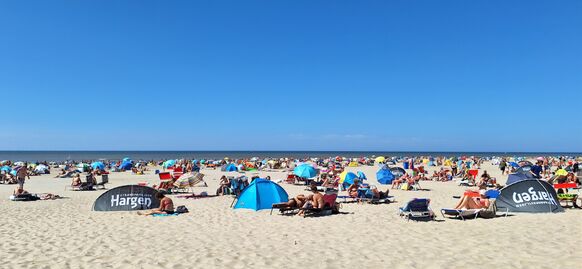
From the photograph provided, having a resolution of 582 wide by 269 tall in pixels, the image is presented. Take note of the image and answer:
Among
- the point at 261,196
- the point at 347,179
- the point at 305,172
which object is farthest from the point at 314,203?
the point at 305,172

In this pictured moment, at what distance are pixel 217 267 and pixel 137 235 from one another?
3.10 meters

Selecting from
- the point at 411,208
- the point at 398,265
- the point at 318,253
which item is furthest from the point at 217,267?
the point at 411,208

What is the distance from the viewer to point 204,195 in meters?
15.3

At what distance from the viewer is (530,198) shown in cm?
1072

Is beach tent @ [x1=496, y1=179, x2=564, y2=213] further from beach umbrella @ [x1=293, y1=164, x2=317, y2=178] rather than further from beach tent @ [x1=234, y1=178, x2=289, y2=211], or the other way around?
beach umbrella @ [x1=293, y1=164, x2=317, y2=178]

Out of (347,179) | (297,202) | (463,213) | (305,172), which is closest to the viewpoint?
(463,213)

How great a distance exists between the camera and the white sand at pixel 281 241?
614 cm

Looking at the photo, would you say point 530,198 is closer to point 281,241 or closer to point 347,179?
point 281,241

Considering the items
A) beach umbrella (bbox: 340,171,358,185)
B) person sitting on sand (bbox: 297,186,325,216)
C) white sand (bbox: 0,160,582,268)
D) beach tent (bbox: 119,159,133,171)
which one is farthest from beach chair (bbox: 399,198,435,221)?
beach tent (bbox: 119,159,133,171)

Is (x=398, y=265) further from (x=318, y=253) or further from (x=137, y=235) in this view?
(x=137, y=235)

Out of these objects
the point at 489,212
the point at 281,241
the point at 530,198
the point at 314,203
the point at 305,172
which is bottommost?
the point at 281,241

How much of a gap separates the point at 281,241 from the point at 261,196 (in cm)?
431

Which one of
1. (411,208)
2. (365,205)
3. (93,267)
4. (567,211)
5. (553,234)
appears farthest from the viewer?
(365,205)

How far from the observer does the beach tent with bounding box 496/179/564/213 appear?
34.8 ft
